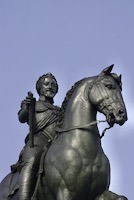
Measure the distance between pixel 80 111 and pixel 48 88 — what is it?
2.23 m

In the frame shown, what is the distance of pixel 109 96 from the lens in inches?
476

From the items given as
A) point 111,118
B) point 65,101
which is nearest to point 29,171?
point 65,101

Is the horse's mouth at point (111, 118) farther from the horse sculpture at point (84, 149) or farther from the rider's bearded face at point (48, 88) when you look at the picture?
the rider's bearded face at point (48, 88)

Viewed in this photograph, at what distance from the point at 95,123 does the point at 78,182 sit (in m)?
1.17

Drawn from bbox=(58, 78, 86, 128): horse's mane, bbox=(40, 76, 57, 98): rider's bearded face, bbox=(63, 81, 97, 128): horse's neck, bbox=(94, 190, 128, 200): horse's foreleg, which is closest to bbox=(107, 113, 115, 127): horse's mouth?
bbox=(63, 81, 97, 128): horse's neck

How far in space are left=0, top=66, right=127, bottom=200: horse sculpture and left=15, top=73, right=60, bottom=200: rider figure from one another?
27cm

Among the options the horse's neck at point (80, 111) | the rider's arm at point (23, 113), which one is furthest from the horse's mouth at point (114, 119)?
the rider's arm at point (23, 113)

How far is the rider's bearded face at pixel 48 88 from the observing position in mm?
14516

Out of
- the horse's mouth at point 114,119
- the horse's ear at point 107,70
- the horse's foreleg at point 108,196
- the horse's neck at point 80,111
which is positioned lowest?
the horse's foreleg at point 108,196

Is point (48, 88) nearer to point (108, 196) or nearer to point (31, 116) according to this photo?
point (31, 116)

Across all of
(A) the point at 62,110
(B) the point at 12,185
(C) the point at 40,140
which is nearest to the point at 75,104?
(A) the point at 62,110

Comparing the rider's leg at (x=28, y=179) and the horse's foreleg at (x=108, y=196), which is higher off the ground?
the rider's leg at (x=28, y=179)

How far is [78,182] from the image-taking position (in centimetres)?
1204

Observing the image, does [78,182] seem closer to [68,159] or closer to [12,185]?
[68,159]
